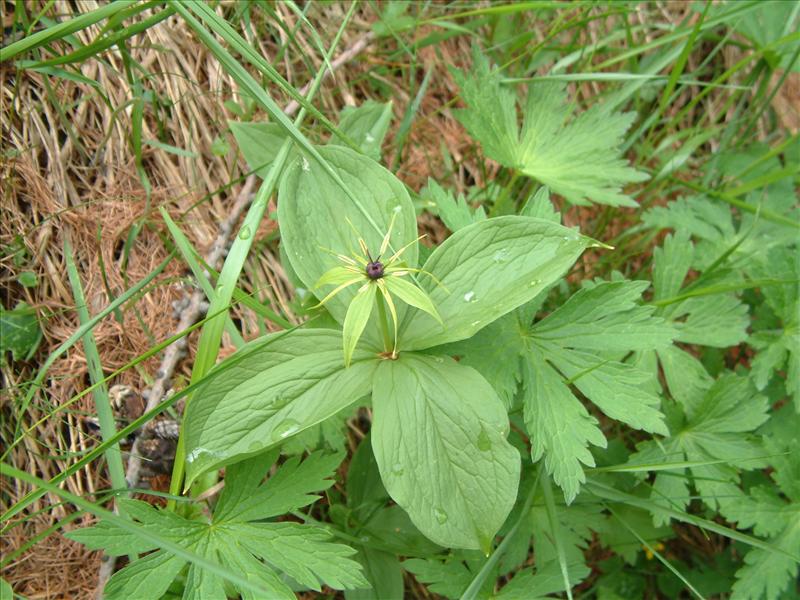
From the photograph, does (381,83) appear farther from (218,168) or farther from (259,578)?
(259,578)

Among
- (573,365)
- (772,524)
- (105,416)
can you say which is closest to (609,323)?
(573,365)

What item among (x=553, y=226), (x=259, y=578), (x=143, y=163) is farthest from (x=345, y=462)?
(x=143, y=163)

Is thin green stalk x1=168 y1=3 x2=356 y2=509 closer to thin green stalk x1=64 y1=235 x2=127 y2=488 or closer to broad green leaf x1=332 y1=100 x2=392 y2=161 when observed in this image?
thin green stalk x1=64 y1=235 x2=127 y2=488

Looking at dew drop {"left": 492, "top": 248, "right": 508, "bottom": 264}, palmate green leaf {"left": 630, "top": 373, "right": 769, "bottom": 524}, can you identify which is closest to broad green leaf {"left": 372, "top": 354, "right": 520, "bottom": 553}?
dew drop {"left": 492, "top": 248, "right": 508, "bottom": 264}

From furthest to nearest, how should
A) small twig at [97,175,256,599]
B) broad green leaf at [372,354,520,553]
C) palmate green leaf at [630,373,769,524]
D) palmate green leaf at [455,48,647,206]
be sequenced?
palmate green leaf at [455,48,647,206]
palmate green leaf at [630,373,769,524]
small twig at [97,175,256,599]
broad green leaf at [372,354,520,553]

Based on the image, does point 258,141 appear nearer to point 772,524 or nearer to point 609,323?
point 609,323

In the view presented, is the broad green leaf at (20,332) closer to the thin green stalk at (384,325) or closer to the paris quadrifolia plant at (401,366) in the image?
the paris quadrifolia plant at (401,366)
